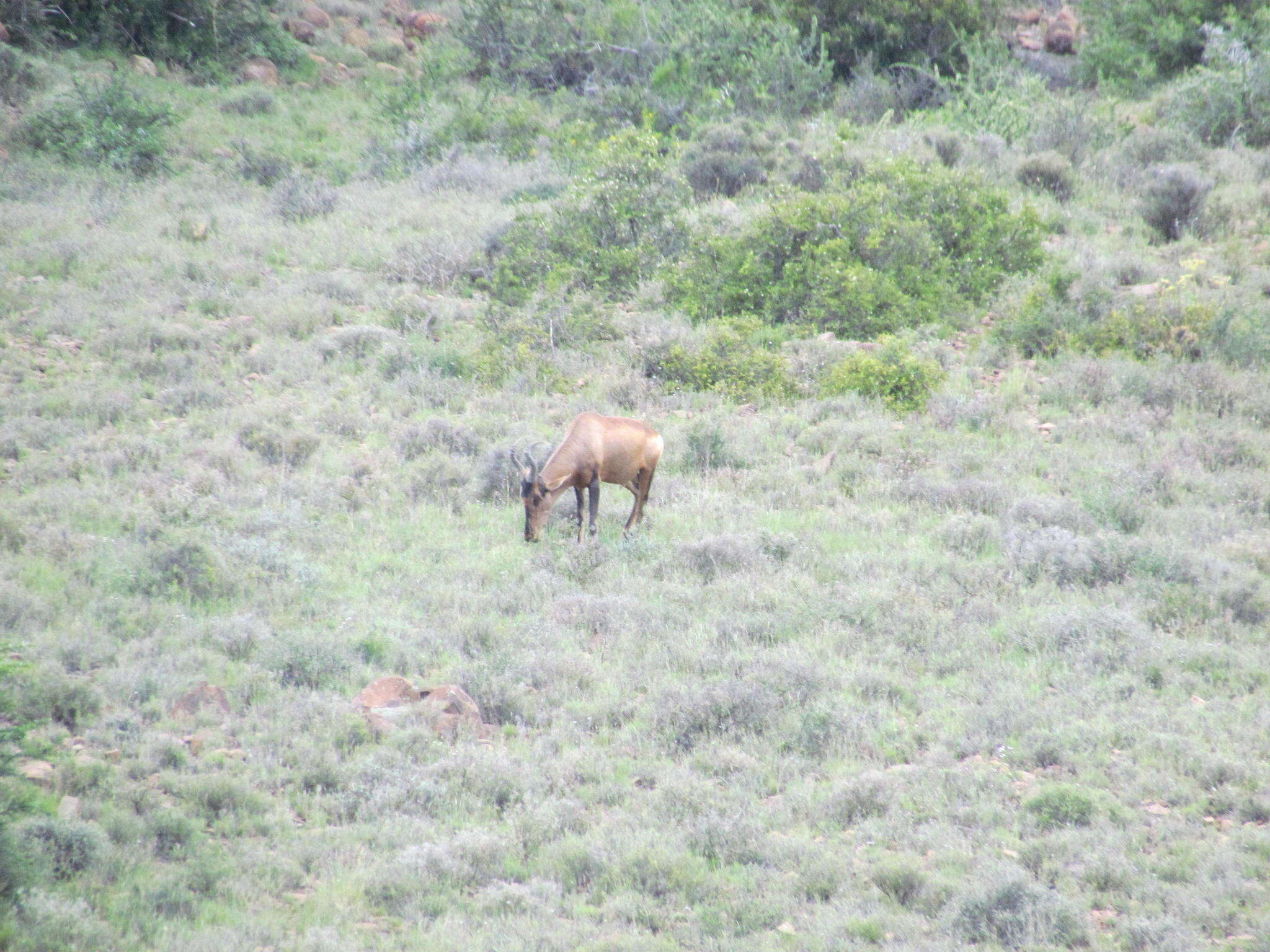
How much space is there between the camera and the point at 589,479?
11039 mm

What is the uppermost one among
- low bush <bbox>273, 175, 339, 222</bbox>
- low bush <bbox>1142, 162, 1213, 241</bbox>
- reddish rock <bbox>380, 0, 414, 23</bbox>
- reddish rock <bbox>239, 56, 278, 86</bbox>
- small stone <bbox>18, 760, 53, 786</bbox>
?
reddish rock <bbox>380, 0, 414, 23</bbox>

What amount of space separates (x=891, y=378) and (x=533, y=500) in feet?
19.9

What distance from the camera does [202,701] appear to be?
24.7 ft

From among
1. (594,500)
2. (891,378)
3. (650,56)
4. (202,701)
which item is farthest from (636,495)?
(650,56)

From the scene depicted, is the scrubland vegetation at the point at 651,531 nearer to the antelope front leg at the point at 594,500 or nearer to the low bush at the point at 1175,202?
the low bush at the point at 1175,202

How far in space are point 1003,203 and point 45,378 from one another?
1528 cm

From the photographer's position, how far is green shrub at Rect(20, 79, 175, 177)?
23.0 m

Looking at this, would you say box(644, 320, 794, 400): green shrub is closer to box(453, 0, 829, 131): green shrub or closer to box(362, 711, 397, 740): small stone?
box(362, 711, 397, 740): small stone

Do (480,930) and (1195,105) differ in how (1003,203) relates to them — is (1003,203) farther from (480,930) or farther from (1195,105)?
(480,930)

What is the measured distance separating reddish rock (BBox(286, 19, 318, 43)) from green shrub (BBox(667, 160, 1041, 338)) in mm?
21448

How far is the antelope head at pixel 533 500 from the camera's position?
34.9 feet

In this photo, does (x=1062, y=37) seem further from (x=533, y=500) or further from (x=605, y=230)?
(x=533, y=500)

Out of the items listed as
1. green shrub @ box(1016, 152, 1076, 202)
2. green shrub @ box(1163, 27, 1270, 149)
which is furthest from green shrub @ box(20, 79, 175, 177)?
green shrub @ box(1163, 27, 1270, 149)

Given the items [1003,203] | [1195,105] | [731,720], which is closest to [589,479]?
[731,720]
